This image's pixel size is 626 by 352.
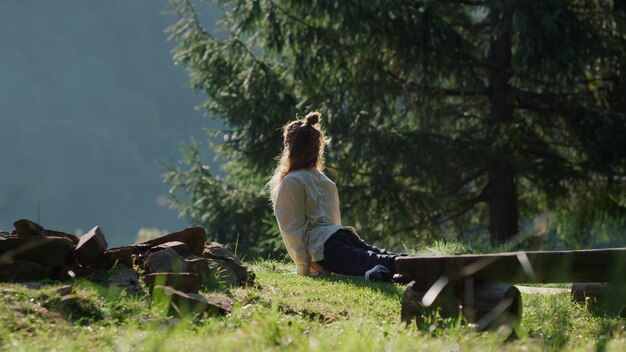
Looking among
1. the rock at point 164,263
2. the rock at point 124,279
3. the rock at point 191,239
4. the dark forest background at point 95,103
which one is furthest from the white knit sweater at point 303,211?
the dark forest background at point 95,103

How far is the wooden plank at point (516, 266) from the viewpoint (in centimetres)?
458

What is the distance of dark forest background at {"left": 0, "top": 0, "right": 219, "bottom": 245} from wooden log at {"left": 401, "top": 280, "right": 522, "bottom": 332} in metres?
134

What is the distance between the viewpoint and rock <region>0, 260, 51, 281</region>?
5.27m

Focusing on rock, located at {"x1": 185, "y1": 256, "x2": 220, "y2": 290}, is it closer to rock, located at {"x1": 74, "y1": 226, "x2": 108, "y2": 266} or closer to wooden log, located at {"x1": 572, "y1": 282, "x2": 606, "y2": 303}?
rock, located at {"x1": 74, "y1": 226, "x2": 108, "y2": 266}

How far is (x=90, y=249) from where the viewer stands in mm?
5559

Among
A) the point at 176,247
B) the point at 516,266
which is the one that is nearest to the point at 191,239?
the point at 176,247

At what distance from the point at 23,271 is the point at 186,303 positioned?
50.7 inches

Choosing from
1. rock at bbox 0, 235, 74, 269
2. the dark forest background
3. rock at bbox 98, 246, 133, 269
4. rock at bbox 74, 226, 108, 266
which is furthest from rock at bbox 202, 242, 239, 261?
the dark forest background

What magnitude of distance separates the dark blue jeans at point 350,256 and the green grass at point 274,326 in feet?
3.97

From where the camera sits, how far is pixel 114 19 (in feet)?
531

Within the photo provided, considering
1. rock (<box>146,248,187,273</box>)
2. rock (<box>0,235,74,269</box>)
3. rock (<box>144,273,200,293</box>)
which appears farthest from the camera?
rock (<box>146,248,187,273</box>)

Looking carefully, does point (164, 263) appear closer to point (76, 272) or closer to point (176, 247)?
point (176, 247)

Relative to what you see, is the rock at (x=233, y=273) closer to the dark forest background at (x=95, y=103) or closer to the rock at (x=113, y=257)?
the rock at (x=113, y=257)

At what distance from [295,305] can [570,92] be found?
474 inches
